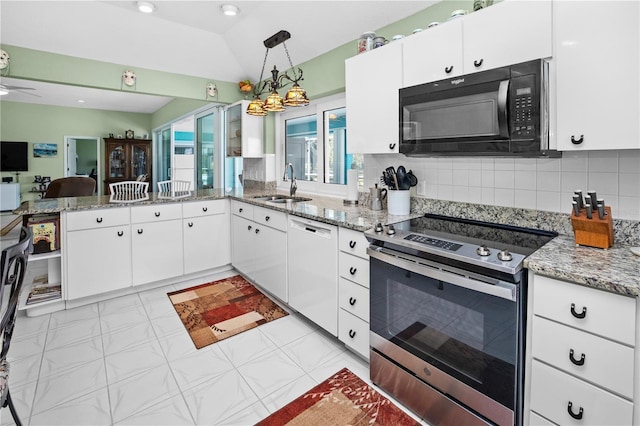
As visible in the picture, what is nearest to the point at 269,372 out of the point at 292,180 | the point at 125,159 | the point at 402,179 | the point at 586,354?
the point at 402,179

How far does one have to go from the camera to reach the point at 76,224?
3.01 meters

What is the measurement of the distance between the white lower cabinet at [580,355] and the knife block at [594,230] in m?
0.43

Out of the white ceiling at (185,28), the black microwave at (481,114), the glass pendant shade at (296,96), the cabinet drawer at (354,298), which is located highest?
the white ceiling at (185,28)

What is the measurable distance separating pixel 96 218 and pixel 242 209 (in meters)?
1.28

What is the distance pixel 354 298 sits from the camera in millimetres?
2199

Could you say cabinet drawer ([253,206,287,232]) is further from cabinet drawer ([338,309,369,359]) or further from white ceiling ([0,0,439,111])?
white ceiling ([0,0,439,111])

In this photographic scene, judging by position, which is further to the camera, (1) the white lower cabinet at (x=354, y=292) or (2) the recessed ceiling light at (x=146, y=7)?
(2) the recessed ceiling light at (x=146, y=7)

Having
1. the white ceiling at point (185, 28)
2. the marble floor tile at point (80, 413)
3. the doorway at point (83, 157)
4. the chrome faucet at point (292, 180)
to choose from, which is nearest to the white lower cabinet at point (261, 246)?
the chrome faucet at point (292, 180)

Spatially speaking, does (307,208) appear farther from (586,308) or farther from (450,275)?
(586,308)

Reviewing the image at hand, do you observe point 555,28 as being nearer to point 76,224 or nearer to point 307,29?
point 307,29

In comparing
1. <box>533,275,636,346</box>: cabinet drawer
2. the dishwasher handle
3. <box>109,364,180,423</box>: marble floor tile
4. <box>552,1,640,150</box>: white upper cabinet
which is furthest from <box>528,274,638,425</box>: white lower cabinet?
<box>109,364,180,423</box>: marble floor tile

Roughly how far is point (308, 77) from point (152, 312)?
8.53 ft

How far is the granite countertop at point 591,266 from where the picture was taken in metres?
1.17

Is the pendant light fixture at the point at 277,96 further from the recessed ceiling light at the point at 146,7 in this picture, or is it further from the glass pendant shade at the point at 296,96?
the recessed ceiling light at the point at 146,7
